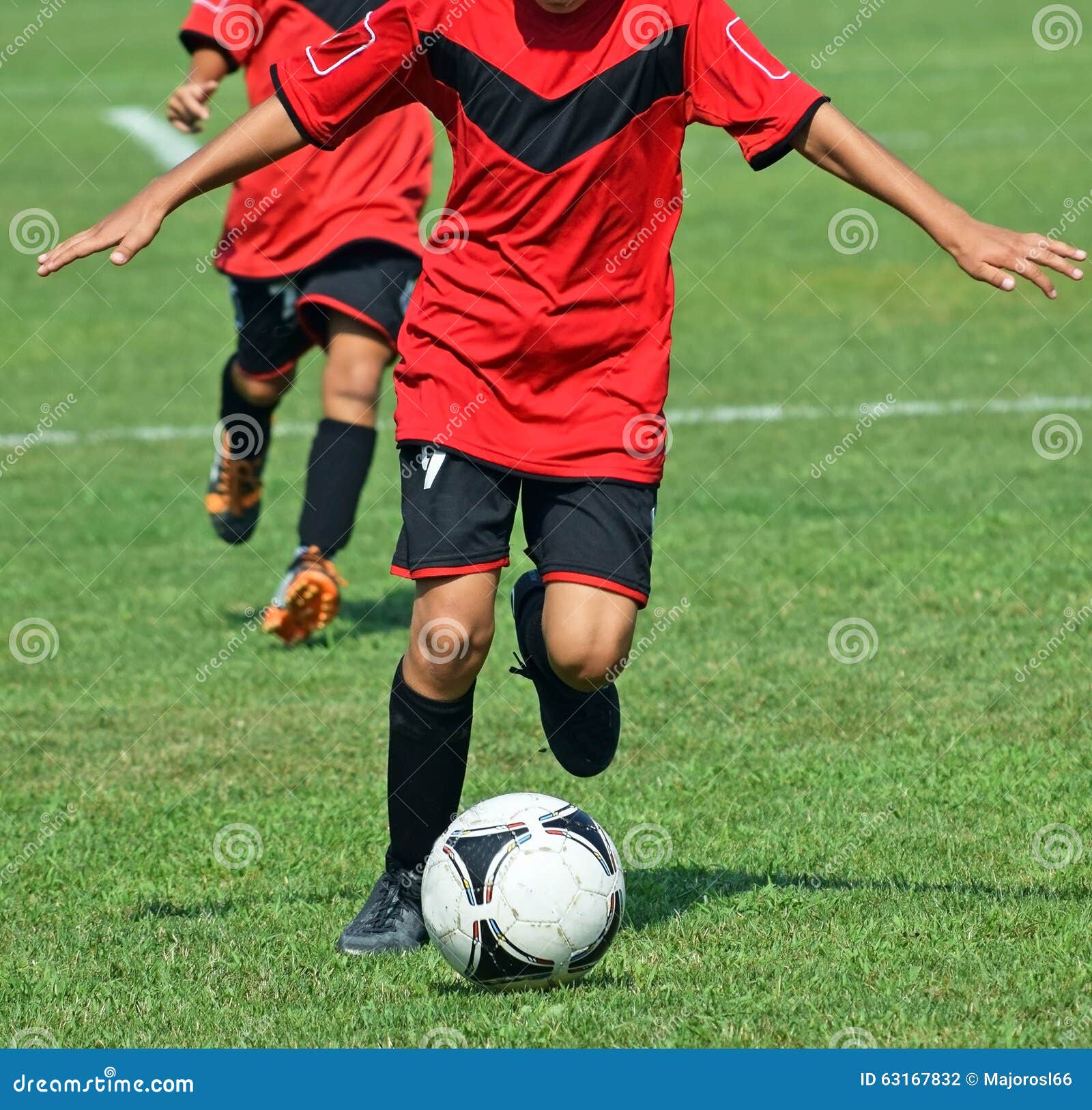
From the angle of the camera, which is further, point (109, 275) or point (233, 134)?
point (109, 275)

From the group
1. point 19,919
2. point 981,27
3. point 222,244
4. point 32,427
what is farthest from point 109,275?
point 981,27

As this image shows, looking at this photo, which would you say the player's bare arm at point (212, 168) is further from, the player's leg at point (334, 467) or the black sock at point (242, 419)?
the black sock at point (242, 419)

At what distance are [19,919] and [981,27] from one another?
3203 centimetres

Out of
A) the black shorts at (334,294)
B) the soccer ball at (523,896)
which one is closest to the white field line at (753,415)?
the black shorts at (334,294)

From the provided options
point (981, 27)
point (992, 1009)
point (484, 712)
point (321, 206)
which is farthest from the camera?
point (981, 27)

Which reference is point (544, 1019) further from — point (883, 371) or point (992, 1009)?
point (883, 371)

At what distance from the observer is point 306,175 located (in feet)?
23.7

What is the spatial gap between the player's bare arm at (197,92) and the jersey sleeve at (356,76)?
2.09 meters

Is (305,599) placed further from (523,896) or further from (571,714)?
(523,896)

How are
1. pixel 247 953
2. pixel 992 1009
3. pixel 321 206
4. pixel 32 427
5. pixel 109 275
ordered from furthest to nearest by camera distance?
1. pixel 109 275
2. pixel 32 427
3. pixel 321 206
4. pixel 247 953
5. pixel 992 1009

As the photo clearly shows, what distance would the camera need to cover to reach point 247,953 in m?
4.12

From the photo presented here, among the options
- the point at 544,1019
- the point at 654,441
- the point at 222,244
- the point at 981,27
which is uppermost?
the point at 654,441

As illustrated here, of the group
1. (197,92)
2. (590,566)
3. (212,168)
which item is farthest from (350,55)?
(197,92)

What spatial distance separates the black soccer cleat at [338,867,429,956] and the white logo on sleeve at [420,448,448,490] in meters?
0.90
